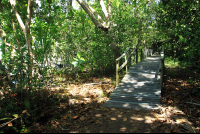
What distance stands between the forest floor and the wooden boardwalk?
0.25 meters

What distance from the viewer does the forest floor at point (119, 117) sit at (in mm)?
3641

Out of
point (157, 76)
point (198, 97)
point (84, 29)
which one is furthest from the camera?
point (84, 29)

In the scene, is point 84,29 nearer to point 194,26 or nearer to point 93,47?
point 93,47

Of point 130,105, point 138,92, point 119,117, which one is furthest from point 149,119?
point 138,92

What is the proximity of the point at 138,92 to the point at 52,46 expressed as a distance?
5.11 metres

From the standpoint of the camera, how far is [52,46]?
27.2 feet

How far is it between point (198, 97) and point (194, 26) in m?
2.54

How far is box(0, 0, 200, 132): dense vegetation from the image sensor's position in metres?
4.21

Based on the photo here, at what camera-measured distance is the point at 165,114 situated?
4238 millimetres

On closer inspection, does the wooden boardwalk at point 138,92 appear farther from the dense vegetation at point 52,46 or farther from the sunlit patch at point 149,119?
the dense vegetation at point 52,46

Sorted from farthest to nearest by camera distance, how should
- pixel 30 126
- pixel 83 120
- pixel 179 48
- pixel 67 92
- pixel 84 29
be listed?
1. pixel 84 29
2. pixel 179 48
3. pixel 67 92
4. pixel 83 120
5. pixel 30 126

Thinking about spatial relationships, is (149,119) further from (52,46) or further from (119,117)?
(52,46)

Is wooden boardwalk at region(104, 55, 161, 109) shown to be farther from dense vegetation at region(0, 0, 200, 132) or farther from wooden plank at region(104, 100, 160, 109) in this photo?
dense vegetation at region(0, 0, 200, 132)

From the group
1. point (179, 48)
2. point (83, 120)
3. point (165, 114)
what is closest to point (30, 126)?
point (83, 120)
